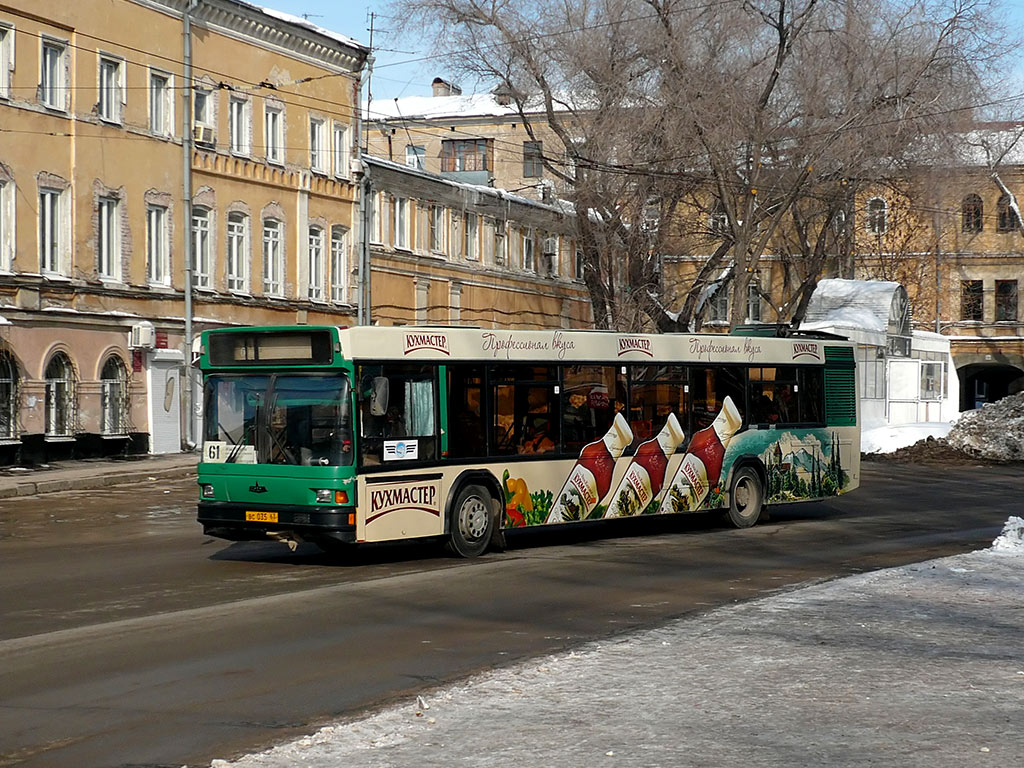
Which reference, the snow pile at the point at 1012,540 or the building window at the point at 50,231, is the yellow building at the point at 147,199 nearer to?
the building window at the point at 50,231

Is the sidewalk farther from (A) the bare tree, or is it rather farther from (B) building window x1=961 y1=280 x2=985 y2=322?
(B) building window x1=961 y1=280 x2=985 y2=322

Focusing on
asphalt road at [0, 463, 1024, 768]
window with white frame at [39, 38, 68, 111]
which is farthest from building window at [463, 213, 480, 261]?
asphalt road at [0, 463, 1024, 768]

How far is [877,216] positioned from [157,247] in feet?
110

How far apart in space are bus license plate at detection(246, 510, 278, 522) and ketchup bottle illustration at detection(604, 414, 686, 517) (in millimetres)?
5028

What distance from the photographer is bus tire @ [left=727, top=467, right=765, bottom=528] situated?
21.1 meters

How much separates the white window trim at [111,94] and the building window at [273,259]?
7015 mm

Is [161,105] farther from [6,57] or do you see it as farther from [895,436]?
[895,436]

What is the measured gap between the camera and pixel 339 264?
46.1 meters

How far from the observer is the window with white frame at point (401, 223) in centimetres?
4906

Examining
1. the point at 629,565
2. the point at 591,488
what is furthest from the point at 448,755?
the point at 591,488

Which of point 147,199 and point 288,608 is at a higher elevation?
point 147,199

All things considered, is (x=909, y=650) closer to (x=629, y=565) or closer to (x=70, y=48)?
(x=629, y=565)

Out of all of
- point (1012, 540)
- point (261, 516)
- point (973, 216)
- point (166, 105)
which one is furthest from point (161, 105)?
point (973, 216)

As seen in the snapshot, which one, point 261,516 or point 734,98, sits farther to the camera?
point 734,98
